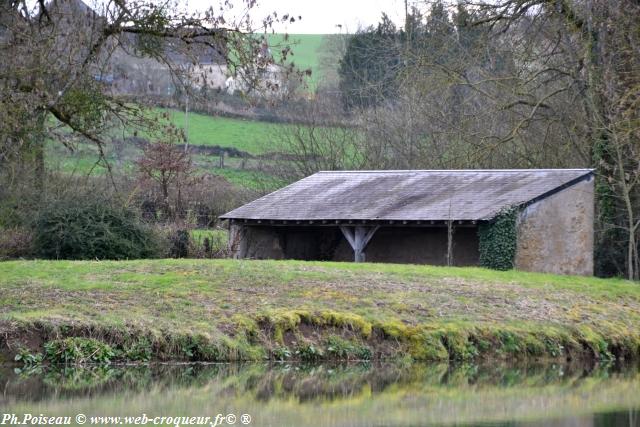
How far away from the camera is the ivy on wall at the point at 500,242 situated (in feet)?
87.0

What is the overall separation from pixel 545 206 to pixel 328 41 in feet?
140

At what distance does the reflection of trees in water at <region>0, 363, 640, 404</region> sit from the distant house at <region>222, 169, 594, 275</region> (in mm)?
9665

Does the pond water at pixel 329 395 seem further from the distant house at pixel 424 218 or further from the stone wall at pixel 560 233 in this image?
the distant house at pixel 424 218

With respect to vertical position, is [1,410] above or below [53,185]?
below

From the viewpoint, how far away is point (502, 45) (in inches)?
1266

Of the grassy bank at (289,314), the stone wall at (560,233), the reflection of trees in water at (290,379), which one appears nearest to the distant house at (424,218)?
the stone wall at (560,233)

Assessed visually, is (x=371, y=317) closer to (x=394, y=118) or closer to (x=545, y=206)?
(x=545, y=206)

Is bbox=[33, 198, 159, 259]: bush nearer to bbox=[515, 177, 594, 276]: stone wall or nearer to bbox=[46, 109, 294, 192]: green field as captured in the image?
bbox=[46, 109, 294, 192]: green field

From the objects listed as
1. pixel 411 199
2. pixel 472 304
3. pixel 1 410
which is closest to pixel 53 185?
pixel 411 199

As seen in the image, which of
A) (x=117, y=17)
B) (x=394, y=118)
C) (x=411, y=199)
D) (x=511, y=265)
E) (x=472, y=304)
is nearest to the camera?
(x=117, y=17)

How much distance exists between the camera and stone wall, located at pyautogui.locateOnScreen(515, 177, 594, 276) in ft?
89.9

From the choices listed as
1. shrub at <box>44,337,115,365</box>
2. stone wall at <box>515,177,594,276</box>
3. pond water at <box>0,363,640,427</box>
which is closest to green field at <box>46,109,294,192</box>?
stone wall at <box>515,177,594,276</box>

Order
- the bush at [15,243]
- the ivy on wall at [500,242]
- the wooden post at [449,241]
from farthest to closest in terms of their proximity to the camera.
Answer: the bush at [15,243] → the wooden post at [449,241] → the ivy on wall at [500,242]

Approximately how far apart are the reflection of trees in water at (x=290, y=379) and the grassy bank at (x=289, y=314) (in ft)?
1.62
